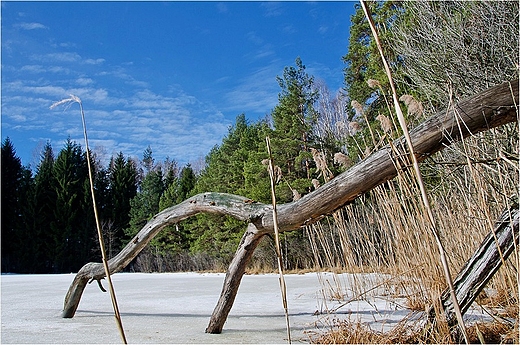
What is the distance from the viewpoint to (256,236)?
2166mm

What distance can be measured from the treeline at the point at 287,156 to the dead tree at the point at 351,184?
0.43 m

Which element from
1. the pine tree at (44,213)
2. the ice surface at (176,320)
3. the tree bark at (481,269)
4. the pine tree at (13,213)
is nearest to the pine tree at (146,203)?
the pine tree at (44,213)

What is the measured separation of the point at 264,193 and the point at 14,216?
12971 mm

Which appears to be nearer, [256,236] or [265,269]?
[256,236]

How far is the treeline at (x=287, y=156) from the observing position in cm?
610

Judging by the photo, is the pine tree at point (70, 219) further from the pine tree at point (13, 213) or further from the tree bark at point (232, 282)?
the tree bark at point (232, 282)

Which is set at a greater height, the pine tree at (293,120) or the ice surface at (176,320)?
the pine tree at (293,120)

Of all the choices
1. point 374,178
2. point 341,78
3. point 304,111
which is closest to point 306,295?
point 374,178

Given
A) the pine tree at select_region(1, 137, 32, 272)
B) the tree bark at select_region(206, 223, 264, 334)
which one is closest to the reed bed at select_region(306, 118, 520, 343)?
the tree bark at select_region(206, 223, 264, 334)

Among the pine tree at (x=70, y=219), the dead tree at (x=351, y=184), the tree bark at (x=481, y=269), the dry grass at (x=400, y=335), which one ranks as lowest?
the dry grass at (x=400, y=335)

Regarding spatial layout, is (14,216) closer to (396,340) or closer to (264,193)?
(264,193)

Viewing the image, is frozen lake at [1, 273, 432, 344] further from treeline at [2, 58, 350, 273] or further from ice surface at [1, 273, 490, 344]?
treeline at [2, 58, 350, 273]

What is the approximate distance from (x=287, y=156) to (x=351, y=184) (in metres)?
9.49

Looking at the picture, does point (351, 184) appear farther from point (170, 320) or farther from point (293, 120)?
point (293, 120)
